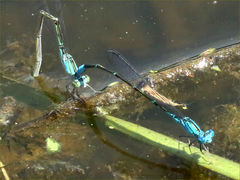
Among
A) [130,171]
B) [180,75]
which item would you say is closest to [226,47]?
[180,75]

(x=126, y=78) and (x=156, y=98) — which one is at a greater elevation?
(x=126, y=78)

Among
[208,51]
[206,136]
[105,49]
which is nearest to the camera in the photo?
[206,136]

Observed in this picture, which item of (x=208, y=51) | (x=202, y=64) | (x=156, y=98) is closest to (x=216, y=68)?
(x=202, y=64)

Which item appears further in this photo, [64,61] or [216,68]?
[64,61]

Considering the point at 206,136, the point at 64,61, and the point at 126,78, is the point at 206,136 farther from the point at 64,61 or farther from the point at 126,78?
the point at 64,61

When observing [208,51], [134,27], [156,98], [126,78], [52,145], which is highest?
[134,27]

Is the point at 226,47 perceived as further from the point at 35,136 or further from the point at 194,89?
the point at 35,136

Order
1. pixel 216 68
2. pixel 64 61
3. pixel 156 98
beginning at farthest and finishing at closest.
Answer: pixel 64 61
pixel 216 68
pixel 156 98
